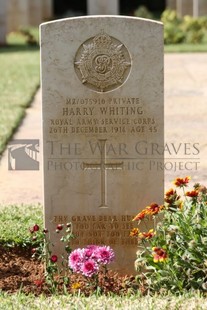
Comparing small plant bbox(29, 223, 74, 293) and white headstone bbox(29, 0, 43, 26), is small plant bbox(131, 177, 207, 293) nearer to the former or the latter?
small plant bbox(29, 223, 74, 293)

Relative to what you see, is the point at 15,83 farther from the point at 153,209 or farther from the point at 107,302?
the point at 107,302

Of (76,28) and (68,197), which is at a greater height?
(76,28)

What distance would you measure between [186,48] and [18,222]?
16127 millimetres

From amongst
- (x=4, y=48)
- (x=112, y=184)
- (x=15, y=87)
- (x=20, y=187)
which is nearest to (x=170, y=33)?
(x=4, y=48)

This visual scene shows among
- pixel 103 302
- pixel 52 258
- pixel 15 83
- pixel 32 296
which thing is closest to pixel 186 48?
pixel 15 83

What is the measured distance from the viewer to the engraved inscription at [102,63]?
19.3 ft

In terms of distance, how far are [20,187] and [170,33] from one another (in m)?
16.4

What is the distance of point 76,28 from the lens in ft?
19.2

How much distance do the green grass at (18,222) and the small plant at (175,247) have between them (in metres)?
1.17

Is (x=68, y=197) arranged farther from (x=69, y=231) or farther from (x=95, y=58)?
(x=95, y=58)

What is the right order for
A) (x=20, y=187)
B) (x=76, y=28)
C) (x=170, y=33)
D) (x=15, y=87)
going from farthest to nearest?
(x=170, y=33) < (x=15, y=87) < (x=20, y=187) < (x=76, y=28)

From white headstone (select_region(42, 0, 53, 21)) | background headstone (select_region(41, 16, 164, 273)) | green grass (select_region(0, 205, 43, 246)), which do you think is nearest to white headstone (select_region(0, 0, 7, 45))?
white headstone (select_region(42, 0, 53, 21))

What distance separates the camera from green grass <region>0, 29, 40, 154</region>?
39.0 ft

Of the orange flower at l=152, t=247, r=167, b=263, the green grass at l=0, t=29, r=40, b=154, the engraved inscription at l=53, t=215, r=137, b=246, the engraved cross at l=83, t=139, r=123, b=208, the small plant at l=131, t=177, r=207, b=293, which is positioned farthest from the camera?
the green grass at l=0, t=29, r=40, b=154
